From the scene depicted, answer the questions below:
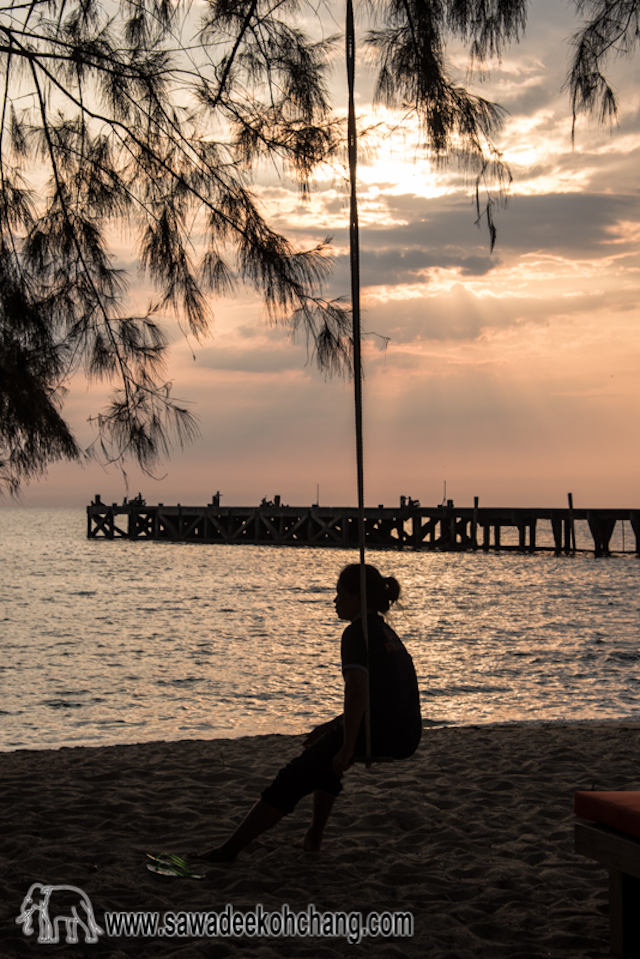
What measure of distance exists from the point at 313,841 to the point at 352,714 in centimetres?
108

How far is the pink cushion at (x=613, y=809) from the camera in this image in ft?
9.27

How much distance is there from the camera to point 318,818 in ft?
12.9

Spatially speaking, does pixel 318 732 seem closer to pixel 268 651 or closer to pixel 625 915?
pixel 625 915

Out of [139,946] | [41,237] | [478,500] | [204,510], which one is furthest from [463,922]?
[204,510]

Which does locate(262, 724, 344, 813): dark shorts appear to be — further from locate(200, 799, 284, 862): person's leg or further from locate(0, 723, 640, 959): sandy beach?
locate(0, 723, 640, 959): sandy beach

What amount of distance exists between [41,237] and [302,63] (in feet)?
5.90

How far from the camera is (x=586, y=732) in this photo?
7332 millimetres

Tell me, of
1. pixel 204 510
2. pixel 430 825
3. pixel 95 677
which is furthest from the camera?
pixel 204 510

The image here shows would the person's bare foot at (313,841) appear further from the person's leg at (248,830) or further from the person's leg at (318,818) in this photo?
the person's leg at (248,830)

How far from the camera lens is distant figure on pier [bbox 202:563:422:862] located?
10.9ft

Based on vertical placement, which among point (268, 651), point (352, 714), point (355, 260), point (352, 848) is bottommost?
point (268, 651)

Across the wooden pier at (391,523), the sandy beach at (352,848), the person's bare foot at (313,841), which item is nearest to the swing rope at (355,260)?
the sandy beach at (352,848)

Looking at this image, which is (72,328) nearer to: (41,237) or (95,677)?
(41,237)

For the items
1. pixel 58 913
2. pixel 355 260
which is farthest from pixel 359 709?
pixel 355 260
